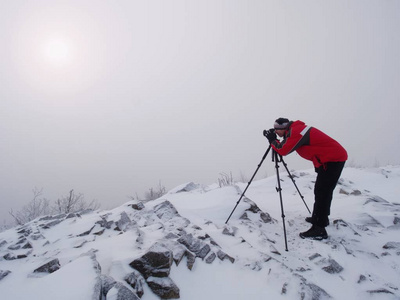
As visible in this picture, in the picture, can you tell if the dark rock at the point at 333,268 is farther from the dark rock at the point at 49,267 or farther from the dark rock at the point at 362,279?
the dark rock at the point at 49,267

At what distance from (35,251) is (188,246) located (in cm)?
312

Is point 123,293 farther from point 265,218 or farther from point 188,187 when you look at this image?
point 188,187

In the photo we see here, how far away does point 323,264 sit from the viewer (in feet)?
11.1

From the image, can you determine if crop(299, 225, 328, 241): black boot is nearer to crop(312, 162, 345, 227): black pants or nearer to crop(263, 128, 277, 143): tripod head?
crop(312, 162, 345, 227): black pants

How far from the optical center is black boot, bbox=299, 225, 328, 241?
14.2ft

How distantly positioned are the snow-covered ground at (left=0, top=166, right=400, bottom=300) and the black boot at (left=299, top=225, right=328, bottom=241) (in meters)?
0.13

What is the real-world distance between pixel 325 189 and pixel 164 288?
3.75 metres

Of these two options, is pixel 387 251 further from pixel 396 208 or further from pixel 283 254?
pixel 396 208

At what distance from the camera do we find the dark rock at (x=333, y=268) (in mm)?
3264

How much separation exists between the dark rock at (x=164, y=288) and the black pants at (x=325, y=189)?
335 centimetres

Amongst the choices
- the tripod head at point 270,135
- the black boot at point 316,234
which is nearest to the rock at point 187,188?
the tripod head at point 270,135

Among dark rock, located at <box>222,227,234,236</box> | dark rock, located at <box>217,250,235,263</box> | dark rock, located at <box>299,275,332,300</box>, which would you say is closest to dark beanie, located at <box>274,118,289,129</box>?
dark rock, located at <box>222,227,234,236</box>

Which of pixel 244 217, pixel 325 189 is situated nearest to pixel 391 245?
pixel 325 189

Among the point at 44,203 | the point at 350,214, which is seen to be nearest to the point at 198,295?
the point at 350,214
